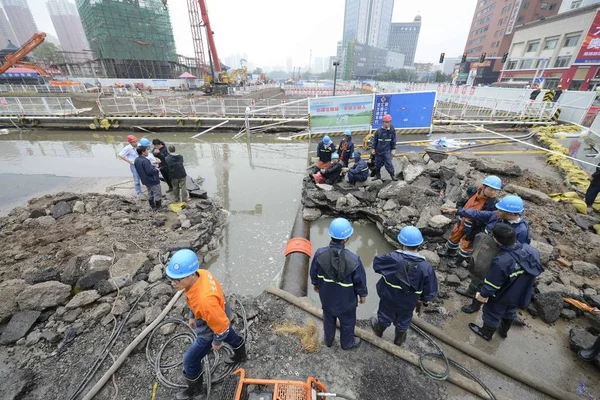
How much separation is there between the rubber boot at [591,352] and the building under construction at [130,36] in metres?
54.8

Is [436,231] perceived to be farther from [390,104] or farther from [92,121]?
[92,121]

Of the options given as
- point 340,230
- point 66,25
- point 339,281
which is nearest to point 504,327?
point 339,281

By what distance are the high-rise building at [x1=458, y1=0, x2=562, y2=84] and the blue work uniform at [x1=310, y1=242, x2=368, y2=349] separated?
47157 millimetres

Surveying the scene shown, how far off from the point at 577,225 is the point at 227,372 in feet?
21.5

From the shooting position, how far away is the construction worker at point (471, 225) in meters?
3.54

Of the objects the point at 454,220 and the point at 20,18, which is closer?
the point at 454,220

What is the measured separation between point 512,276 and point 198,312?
10.2 feet

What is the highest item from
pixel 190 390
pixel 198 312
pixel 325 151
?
pixel 198 312

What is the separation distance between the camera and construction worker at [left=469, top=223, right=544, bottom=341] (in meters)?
2.51

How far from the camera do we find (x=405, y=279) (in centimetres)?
240

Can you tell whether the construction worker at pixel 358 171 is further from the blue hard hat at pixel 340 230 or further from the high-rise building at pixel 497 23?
the high-rise building at pixel 497 23

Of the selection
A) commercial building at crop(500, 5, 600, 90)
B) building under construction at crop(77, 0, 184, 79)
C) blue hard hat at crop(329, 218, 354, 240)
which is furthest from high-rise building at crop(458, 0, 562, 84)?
building under construction at crop(77, 0, 184, 79)

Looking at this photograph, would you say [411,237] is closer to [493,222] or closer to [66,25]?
[493,222]

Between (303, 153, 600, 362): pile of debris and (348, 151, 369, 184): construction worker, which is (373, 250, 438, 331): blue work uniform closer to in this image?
(303, 153, 600, 362): pile of debris
